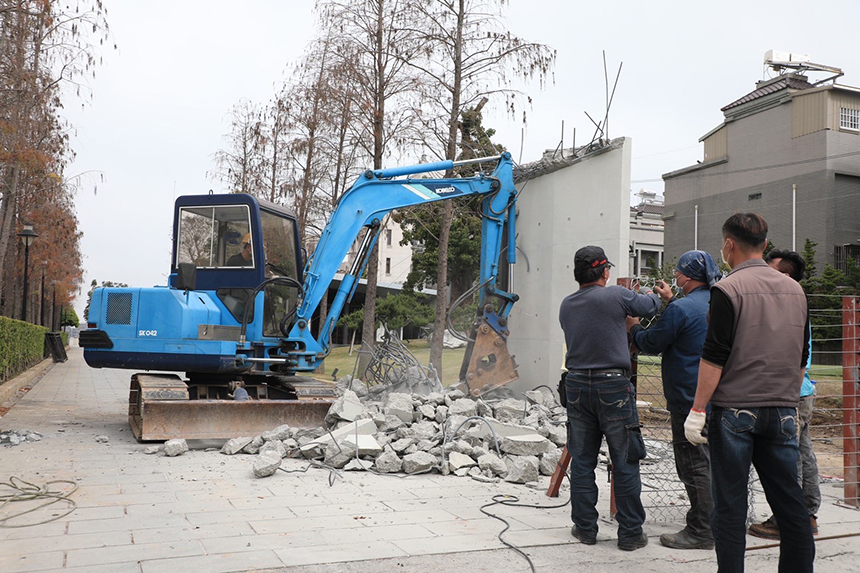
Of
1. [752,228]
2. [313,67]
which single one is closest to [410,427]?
[752,228]

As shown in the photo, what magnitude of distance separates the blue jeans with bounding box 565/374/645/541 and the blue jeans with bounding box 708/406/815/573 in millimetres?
1135

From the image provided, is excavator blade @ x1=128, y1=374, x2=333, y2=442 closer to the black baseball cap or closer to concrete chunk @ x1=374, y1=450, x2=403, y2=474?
concrete chunk @ x1=374, y1=450, x2=403, y2=474

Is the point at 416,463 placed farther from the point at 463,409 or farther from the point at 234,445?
the point at 234,445

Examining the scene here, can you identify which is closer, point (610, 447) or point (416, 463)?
point (610, 447)

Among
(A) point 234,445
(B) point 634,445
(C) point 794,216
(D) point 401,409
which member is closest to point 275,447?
(A) point 234,445

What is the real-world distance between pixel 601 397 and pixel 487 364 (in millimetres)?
6061

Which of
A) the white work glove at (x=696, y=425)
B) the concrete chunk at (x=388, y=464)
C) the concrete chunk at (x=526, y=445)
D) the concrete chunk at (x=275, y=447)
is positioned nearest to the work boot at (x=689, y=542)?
the white work glove at (x=696, y=425)

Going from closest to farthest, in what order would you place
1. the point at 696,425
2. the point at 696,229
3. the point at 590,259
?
the point at 696,425 → the point at 590,259 → the point at 696,229

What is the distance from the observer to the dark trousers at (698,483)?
4672 millimetres

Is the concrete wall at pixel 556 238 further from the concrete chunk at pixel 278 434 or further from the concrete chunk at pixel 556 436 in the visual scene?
the concrete chunk at pixel 278 434

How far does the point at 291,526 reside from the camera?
16.4ft

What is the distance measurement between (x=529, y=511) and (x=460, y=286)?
22768mm

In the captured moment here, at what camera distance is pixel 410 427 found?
7.96 metres

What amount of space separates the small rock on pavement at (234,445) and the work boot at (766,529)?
17.1 ft
